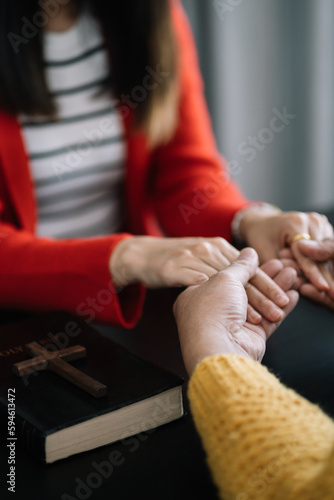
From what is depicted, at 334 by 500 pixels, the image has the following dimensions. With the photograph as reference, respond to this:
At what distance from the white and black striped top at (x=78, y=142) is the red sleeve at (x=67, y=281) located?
35cm

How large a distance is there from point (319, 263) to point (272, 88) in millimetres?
1783

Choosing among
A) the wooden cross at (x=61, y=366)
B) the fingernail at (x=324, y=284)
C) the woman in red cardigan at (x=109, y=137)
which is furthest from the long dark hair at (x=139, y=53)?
the wooden cross at (x=61, y=366)

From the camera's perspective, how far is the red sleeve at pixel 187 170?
4.87 ft

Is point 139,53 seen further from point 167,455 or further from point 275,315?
point 167,455

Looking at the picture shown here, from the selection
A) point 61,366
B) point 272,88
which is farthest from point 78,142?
point 272,88

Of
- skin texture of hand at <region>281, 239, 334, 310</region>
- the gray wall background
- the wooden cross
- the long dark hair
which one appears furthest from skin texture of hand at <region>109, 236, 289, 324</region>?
the gray wall background

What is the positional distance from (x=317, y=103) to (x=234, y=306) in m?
2.18

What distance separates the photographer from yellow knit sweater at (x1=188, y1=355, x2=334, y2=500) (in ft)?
1.69

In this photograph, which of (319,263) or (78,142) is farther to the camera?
(78,142)

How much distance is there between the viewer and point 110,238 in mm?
1110

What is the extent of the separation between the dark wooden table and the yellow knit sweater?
6 cm

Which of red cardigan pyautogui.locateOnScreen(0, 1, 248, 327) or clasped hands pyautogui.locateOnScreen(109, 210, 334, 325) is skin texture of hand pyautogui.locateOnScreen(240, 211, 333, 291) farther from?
red cardigan pyautogui.locateOnScreen(0, 1, 248, 327)

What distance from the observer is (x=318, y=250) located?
109 cm

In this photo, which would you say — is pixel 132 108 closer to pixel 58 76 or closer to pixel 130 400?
pixel 58 76
